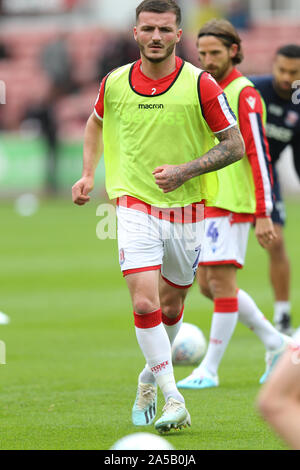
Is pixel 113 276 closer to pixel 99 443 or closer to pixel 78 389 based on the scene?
pixel 78 389

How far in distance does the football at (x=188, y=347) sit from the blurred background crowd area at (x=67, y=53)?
2085 centimetres

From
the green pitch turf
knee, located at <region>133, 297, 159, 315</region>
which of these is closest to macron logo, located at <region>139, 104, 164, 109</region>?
knee, located at <region>133, 297, 159, 315</region>

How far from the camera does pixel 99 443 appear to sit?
534 cm

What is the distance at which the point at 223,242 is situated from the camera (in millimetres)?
7121

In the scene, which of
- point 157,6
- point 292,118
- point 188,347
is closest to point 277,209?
point 292,118

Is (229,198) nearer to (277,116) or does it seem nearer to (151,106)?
(151,106)

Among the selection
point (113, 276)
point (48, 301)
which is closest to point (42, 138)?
point (113, 276)

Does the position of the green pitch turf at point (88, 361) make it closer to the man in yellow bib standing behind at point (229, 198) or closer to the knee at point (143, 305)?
the man in yellow bib standing behind at point (229, 198)

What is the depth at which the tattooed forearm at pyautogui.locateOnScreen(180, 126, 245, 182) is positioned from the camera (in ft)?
18.3

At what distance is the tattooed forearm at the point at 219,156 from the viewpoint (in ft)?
18.3

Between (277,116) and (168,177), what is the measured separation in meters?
3.59

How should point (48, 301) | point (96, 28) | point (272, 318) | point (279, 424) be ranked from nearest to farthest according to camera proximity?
point (279, 424) < point (272, 318) < point (48, 301) < point (96, 28)

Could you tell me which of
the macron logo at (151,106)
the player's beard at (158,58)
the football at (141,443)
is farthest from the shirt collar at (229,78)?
the football at (141,443)
